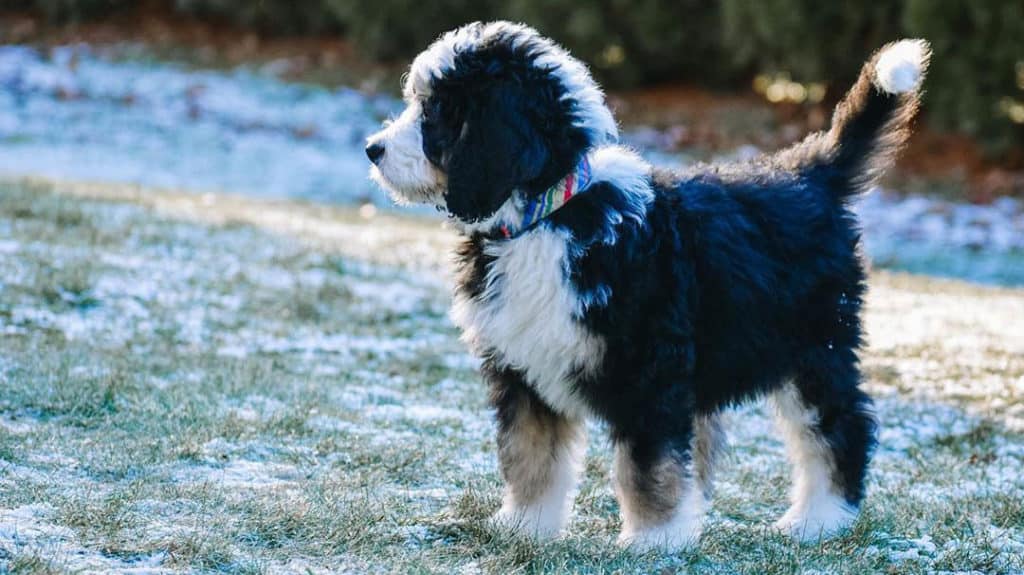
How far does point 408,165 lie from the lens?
4.61 meters

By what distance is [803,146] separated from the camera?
5.60 m

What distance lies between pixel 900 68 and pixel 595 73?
50.8ft

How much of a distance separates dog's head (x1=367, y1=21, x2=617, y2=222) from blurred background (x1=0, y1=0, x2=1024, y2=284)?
10710 millimetres

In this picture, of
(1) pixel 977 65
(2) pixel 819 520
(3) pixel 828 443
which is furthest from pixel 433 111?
(1) pixel 977 65

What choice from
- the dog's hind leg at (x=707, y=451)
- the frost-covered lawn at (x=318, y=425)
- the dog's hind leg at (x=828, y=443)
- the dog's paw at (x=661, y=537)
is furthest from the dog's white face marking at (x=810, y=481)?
the dog's paw at (x=661, y=537)

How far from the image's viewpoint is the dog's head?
449 centimetres

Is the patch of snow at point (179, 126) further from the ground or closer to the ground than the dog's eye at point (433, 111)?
closer to the ground

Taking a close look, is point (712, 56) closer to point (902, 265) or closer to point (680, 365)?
point (902, 265)

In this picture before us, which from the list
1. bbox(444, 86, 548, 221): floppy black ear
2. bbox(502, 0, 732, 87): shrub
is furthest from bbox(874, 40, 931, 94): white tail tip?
bbox(502, 0, 732, 87): shrub

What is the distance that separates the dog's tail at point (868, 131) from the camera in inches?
211

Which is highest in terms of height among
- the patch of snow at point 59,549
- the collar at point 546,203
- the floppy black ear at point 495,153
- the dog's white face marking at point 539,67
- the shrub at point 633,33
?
the dog's white face marking at point 539,67

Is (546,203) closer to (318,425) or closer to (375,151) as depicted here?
(375,151)

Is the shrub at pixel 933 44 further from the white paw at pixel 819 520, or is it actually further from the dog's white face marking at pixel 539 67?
the dog's white face marking at pixel 539 67

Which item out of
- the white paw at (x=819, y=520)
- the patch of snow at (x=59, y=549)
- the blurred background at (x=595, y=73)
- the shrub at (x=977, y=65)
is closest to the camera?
the patch of snow at (x=59, y=549)
